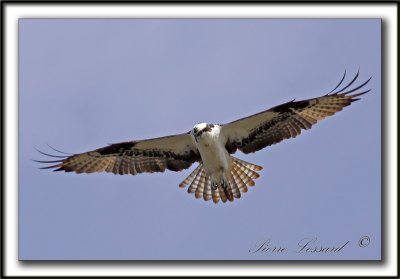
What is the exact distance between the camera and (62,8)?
877 centimetres

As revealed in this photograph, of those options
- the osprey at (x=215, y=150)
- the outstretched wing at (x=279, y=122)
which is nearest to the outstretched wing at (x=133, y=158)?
the osprey at (x=215, y=150)

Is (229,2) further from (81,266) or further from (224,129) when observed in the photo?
(81,266)

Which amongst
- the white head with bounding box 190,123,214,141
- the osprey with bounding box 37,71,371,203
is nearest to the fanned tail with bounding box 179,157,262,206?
the osprey with bounding box 37,71,371,203

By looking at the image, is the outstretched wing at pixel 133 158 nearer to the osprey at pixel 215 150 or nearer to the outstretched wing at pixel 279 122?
the osprey at pixel 215 150

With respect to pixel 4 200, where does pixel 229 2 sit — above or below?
above

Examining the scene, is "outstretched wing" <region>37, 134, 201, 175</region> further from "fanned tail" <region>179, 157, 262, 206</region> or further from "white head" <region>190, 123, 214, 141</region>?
"white head" <region>190, 123, 214, 141</region>

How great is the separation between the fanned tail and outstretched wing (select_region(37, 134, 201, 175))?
0.28 m

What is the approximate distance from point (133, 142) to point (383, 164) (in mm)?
4212

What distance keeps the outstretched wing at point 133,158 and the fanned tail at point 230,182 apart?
0.91ft

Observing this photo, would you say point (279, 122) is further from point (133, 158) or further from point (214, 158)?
point (133, 158)

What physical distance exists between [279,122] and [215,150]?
1.02 m

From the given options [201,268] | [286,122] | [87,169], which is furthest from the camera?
[87,169]

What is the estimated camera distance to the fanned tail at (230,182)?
37.6 feet

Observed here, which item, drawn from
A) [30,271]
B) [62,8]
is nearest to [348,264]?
[30,271]
